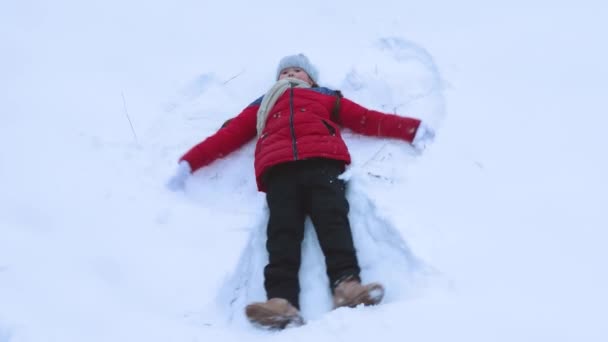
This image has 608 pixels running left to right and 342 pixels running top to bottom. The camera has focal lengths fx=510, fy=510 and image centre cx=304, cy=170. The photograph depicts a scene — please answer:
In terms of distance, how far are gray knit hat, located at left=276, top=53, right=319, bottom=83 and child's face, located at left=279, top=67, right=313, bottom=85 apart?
24mm

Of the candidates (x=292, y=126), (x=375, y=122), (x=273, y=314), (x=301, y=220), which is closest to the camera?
(x=273, y=314)

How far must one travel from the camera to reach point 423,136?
8.17ft

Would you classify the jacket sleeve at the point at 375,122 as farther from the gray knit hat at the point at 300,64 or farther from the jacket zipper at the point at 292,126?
the gray knit hat at the point at 300,64

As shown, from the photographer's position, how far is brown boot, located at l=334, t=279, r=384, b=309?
182 centimetres

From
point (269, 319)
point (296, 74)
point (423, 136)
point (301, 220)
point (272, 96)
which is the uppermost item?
point (296, 74)

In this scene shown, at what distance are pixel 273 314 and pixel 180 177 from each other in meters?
0.99

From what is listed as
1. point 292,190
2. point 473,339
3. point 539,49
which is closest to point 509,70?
point 539,49

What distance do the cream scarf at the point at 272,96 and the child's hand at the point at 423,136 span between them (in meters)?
0.70

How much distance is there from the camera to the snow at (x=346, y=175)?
178 cm

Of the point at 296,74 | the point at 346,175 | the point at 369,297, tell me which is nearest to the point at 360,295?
the point at 369,297

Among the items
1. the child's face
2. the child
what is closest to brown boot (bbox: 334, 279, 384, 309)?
the child

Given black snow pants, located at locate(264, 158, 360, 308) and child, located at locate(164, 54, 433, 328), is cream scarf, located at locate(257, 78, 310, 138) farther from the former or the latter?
black snow pants, located at locate(264, 158, 360, 308)

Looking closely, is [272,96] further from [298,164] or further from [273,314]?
[273,314]

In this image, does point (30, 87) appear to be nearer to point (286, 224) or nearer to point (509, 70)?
point (286, 224)
